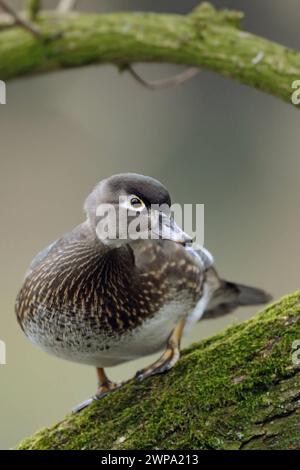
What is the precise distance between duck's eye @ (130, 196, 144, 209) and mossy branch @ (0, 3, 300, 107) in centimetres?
88

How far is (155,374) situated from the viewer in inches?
127

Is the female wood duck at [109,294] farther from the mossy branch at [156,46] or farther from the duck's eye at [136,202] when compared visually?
the mossy branch at [156,46]

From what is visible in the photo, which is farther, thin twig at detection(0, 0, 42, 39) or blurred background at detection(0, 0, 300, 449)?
blurred background at detection(0, 0, 300, 449)

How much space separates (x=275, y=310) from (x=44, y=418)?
106 inches

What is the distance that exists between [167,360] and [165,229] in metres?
0.51

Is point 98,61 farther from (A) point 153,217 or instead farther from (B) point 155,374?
(B) point 155,374

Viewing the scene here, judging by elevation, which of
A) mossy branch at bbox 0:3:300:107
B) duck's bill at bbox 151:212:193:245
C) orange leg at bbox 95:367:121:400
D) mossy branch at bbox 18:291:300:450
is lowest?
orange leg at bbox 95:367:121:400

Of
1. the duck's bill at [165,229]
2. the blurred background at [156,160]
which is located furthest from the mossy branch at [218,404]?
the blurred background at [156,160]

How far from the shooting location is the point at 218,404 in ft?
9.49

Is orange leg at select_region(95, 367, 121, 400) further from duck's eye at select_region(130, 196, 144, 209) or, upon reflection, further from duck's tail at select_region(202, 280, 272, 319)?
duck's eye at select_region(130, 196, 144, 209)

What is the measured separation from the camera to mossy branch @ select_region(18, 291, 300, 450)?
280 centimetres

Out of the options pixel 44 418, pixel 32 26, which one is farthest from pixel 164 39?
pixel 44 418

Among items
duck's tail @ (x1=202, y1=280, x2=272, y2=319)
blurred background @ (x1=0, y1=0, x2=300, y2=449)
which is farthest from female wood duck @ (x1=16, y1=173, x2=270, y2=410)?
blurred background @ (x1=0, y1=0, x2=300, y2=449)

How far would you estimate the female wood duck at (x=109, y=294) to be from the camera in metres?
3.36
